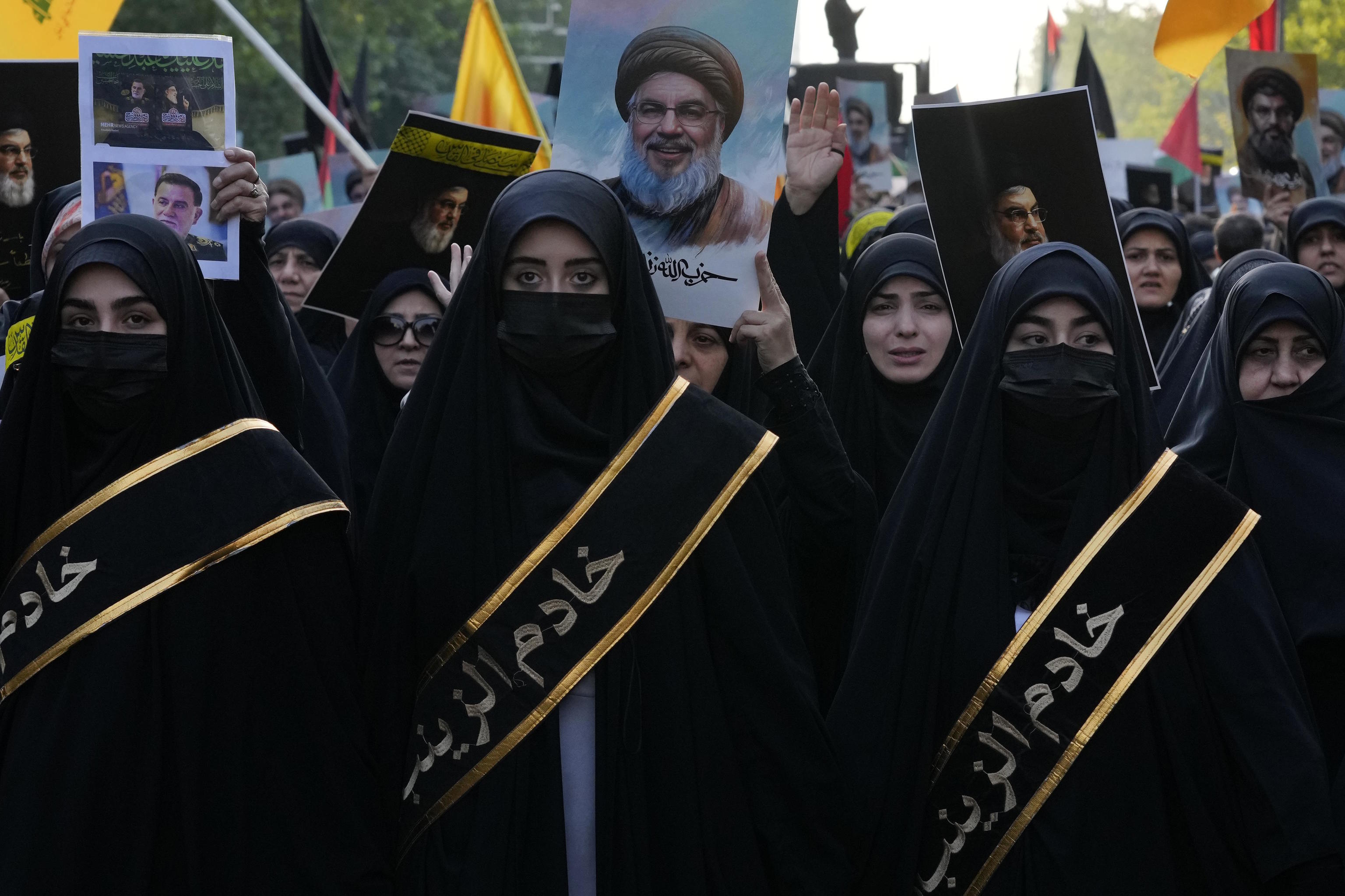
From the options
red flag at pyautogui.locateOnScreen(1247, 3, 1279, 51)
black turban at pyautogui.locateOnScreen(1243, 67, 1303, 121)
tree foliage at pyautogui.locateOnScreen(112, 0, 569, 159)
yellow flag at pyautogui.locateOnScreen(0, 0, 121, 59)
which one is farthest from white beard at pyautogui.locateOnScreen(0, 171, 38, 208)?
tree foliage at pyautogui.locateOnScreen(112, 0, 569, 159)

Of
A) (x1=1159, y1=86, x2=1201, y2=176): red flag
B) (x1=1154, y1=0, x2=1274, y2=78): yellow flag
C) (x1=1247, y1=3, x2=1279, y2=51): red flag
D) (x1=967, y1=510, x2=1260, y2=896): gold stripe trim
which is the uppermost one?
(x1=1247, y1=3, x2=1279, y2=51): red flag

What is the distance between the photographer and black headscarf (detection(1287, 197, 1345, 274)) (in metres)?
6.32

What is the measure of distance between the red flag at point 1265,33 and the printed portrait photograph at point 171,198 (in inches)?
352

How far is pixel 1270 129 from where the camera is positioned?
764 centimetres

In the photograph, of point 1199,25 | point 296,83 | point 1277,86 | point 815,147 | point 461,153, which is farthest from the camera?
point 1277,86

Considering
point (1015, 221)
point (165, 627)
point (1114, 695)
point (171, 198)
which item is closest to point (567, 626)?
point (165, 627)

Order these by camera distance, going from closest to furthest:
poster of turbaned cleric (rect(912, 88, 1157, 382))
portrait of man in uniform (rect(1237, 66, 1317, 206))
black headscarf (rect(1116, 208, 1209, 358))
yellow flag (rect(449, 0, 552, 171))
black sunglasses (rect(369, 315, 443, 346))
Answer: poster of turbaned cleric (rect(912, 88, 1157, 382)), black sunglasses (rect(369, 315, 443, 346)), black headscarf (rect(1116, 208, 1209, 358)), yellow flag (rect(449, 0, 552, 171)), portrait of man in uniform (rect(1237, 66, 1317, 206))

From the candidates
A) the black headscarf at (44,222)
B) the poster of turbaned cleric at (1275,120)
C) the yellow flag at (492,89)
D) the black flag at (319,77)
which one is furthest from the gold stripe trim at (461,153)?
the black flag at (319,77)

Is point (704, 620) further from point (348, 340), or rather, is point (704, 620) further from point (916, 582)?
point (348, 340)

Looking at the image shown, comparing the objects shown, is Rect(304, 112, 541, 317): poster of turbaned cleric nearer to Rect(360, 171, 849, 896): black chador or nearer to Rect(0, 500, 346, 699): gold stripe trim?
Rect(360, 171, 849, 896): black chador

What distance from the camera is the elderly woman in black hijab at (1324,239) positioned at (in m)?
6.32

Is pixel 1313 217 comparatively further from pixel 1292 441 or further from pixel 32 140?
pixel 32 140

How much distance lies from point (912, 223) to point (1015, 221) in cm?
109

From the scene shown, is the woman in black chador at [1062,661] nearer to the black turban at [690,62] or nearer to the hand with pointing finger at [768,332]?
the hand with pointing finger at [768,332]
